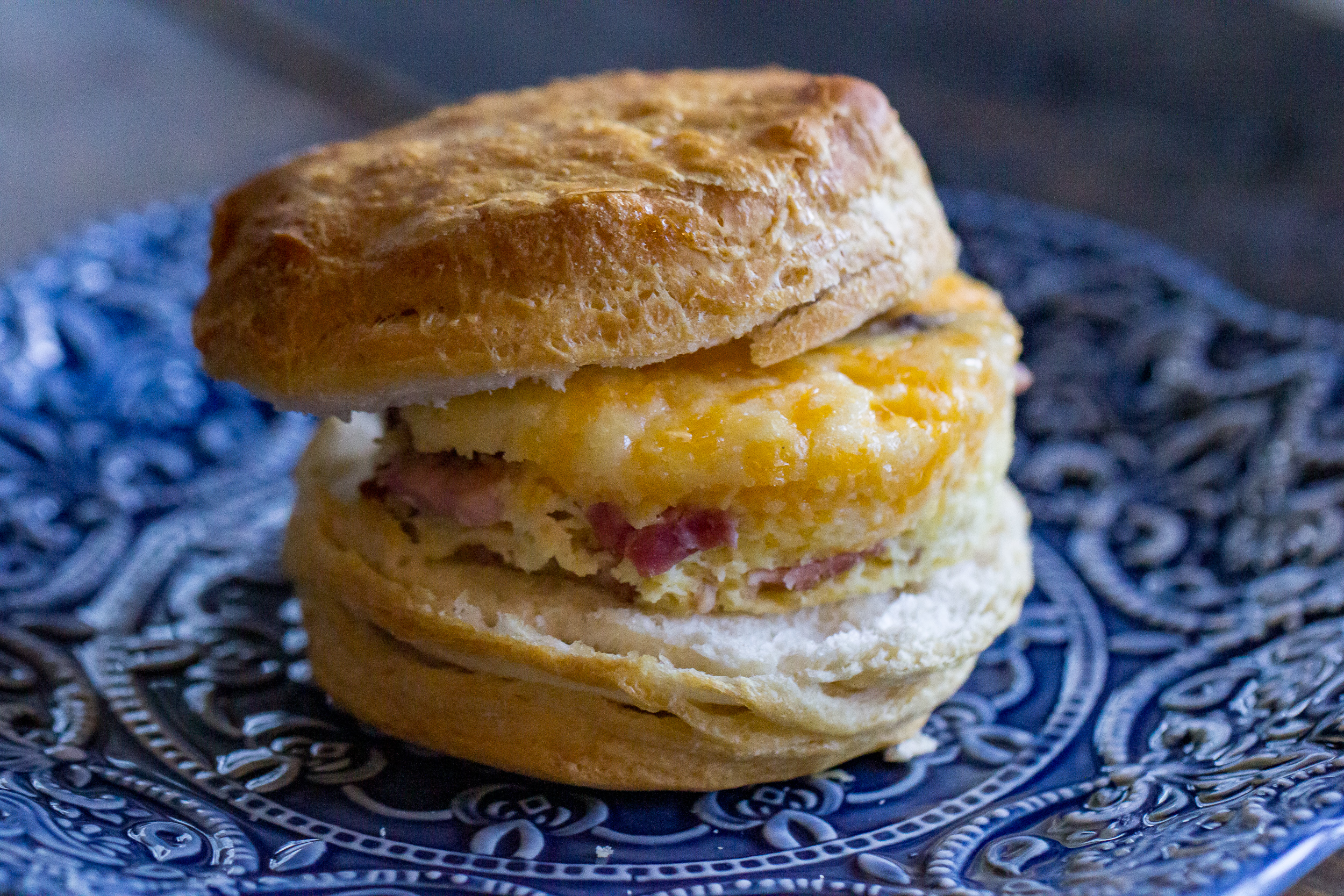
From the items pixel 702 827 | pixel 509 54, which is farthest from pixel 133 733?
pixel 509 54

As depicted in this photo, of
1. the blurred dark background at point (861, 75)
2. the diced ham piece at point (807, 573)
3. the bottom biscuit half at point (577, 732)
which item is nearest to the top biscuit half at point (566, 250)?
the diced ham piece at point (807, 573)

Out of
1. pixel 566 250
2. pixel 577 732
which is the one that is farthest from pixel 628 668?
pixel 566 250

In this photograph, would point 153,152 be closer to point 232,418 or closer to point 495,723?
point 232,418

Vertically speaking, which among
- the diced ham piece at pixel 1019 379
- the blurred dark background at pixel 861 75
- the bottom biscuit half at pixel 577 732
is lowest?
the bottom biscuit half at pixel 577 732

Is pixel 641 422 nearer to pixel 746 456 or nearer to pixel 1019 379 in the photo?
pixel 746 456

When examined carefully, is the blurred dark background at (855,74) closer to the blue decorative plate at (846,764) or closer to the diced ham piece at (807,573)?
the blue decorative plate at (846,764)

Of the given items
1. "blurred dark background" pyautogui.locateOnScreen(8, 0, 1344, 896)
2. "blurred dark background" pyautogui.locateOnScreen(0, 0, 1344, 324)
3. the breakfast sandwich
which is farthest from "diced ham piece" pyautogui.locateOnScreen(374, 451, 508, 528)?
"blurred dark background" pyautogui.locateOnScreen(0, 0, 1344, 324)
